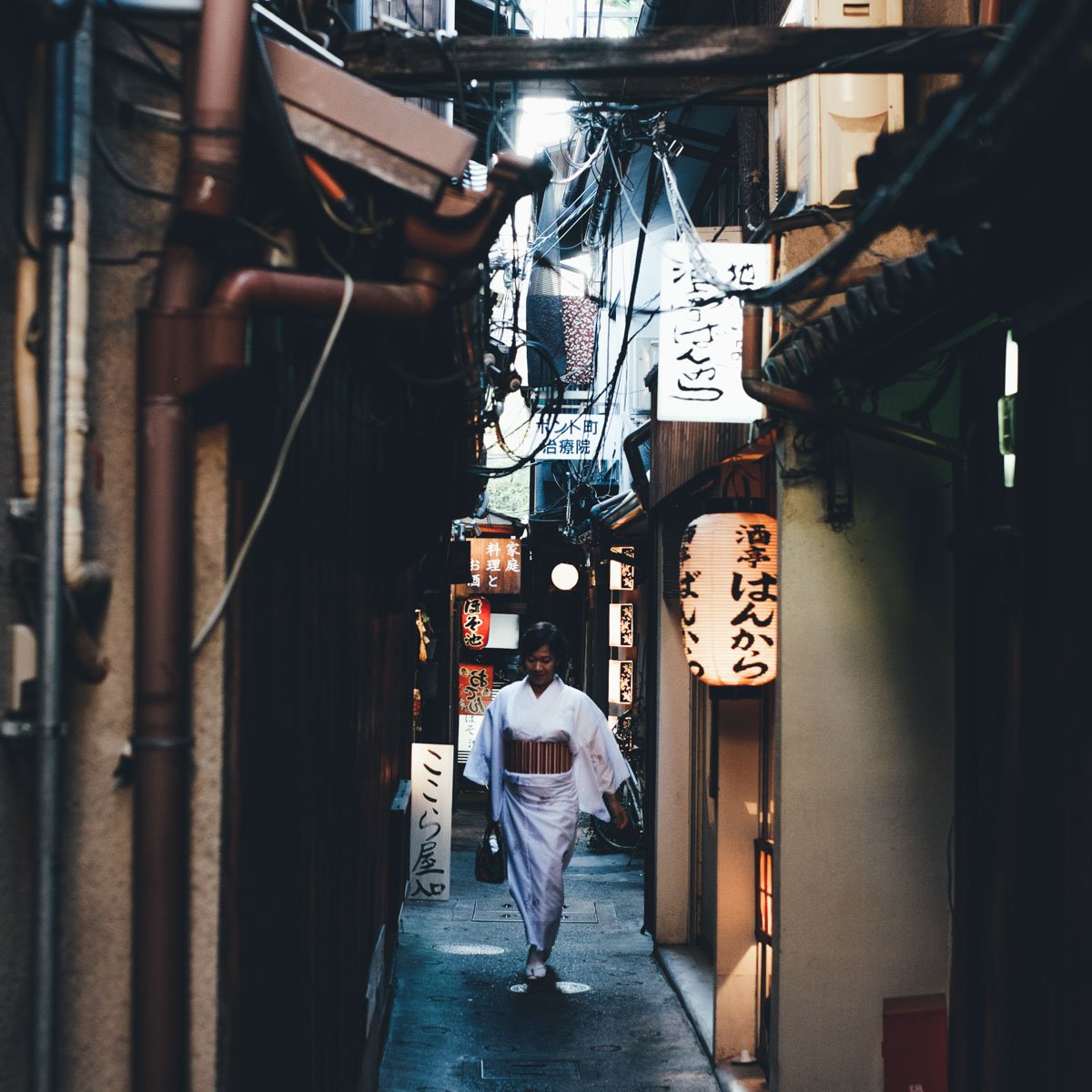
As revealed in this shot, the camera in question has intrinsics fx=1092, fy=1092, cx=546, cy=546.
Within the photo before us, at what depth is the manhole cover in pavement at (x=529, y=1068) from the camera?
Answer: 9297 millimetres

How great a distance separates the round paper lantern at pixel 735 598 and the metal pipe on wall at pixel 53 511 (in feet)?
18.9

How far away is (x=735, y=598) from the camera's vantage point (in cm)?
852

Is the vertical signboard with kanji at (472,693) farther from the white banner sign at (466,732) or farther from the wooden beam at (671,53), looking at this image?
the wooden beam at (671,53)

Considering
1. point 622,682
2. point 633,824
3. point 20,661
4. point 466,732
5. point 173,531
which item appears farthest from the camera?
point 466,732

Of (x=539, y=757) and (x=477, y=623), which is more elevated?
(x=477, y=623)

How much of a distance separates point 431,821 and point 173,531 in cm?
861

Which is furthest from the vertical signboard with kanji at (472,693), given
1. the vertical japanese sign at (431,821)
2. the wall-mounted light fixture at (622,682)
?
the vertical japanese sign at (431,821)

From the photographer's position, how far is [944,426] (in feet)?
24.8

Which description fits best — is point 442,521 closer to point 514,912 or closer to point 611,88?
point 611,88

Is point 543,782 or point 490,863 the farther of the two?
point 490,863

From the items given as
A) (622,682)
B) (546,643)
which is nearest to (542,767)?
(546,643)

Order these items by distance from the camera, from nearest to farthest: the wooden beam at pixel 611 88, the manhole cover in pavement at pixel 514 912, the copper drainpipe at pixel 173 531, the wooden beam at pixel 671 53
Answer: the copper drainpipe at pixel 173 531 < the wooden beam at pixel 671 53 < the wooden beam at pixel 611 88 < the manhole cover in pavement at pixel 514 912

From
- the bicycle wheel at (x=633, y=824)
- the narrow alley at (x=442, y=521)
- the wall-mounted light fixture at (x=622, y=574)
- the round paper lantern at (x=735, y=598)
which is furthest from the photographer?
the wall-mounted light fixture at (x=622, y=574)

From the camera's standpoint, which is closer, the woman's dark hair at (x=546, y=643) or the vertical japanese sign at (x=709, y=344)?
the vertical japanese sign at (x=709, y=344)
